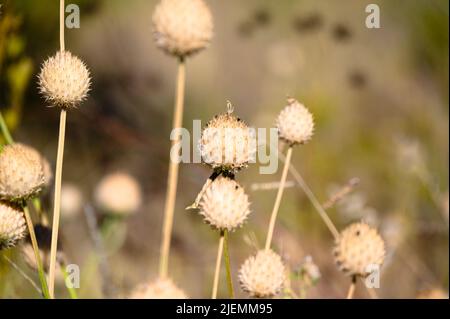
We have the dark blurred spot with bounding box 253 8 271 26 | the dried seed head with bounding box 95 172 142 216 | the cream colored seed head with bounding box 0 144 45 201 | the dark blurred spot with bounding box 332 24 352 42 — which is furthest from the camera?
the dark blurred spot with bounding box 253 8 271 26

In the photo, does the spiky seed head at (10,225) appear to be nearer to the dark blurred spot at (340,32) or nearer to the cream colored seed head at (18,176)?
the cream colored seed head at (18,176)

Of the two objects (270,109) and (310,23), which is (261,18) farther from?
(270,109)

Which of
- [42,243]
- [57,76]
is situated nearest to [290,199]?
[42,243]

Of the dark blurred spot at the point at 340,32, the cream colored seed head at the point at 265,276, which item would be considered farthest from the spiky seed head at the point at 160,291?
the dark blurred spot at the point at 340,32

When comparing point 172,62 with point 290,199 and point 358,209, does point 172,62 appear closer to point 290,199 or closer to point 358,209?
point 290,199

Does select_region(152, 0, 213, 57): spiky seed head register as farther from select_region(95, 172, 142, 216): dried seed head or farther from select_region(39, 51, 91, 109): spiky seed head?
select_region(95, 172, 142, 216): dried seed head

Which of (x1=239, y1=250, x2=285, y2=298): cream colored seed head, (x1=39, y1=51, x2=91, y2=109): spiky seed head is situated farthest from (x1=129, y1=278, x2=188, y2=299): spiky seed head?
(x1=39, y1=51, x2=91, y2=109): spiky seed head
